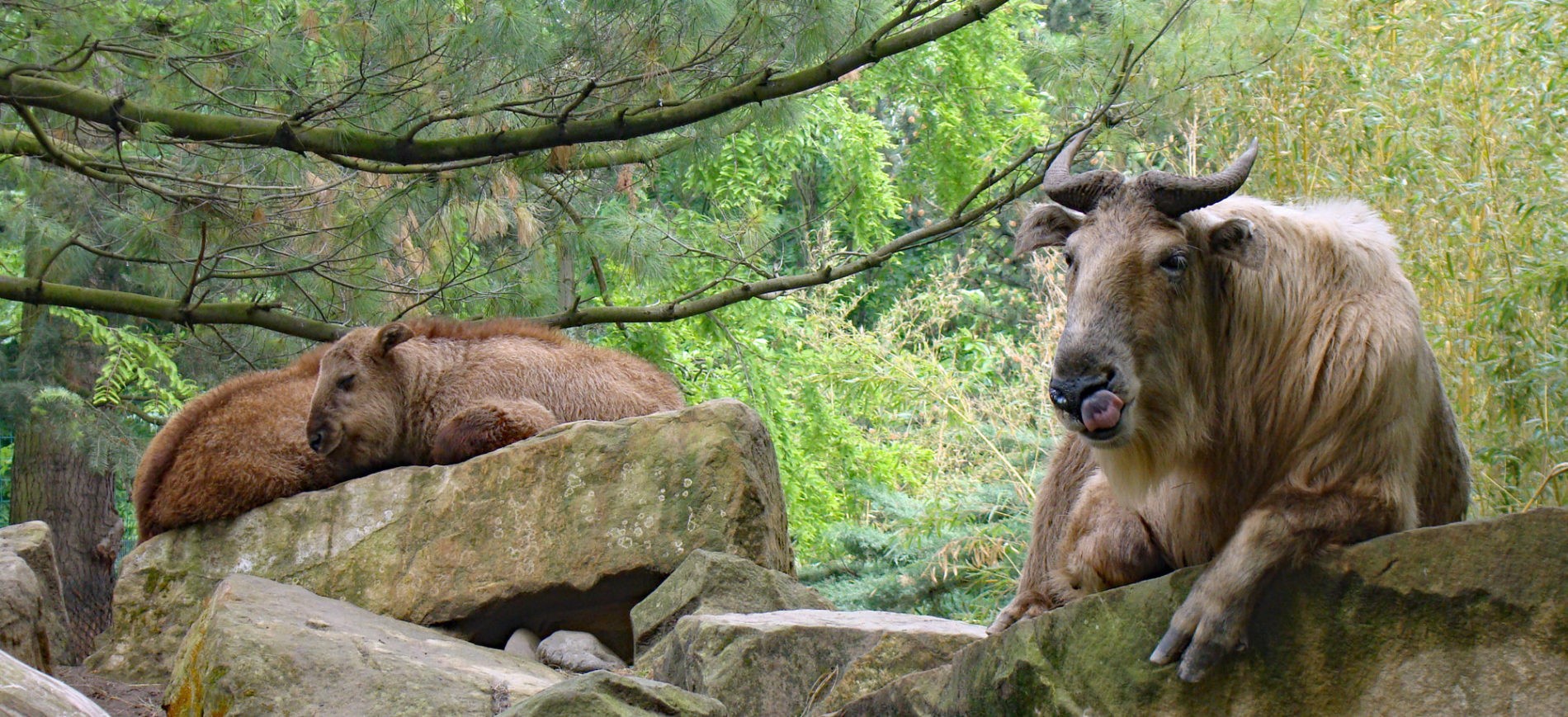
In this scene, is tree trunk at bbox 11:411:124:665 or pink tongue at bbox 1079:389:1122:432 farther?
tree trunk at bbox 11:411:124:665

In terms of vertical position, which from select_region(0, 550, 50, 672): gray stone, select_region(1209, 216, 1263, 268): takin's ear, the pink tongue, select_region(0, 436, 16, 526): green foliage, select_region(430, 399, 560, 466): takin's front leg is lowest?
select_region(0, 436, 16, 526): green foliage

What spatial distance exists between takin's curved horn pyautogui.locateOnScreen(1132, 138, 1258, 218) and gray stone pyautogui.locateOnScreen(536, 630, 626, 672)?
3360 millimetres

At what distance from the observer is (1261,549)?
2975mm

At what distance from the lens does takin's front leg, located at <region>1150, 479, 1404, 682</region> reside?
117 inches

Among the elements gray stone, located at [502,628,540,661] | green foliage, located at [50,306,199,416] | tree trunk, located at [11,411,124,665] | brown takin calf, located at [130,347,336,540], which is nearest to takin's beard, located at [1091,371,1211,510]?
gray stone, located at [502,628,540,661]

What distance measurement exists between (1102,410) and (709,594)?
2670 millimetres

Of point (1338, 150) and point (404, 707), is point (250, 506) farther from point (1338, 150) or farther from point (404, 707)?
point (1338, 150)

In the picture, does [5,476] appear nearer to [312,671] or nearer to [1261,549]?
[312,671]

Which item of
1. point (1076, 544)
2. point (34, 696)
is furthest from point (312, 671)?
point (1076, 544)

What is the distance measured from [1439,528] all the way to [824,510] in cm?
1081

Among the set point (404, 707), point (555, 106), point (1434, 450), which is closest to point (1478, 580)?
point (1434, 450)

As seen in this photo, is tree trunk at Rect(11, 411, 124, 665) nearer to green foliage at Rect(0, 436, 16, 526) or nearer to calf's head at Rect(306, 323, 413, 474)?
green foliage at Rect(0, 436, 16, 526)

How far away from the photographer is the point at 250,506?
6.68 m

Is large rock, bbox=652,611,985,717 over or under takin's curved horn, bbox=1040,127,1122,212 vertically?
under
